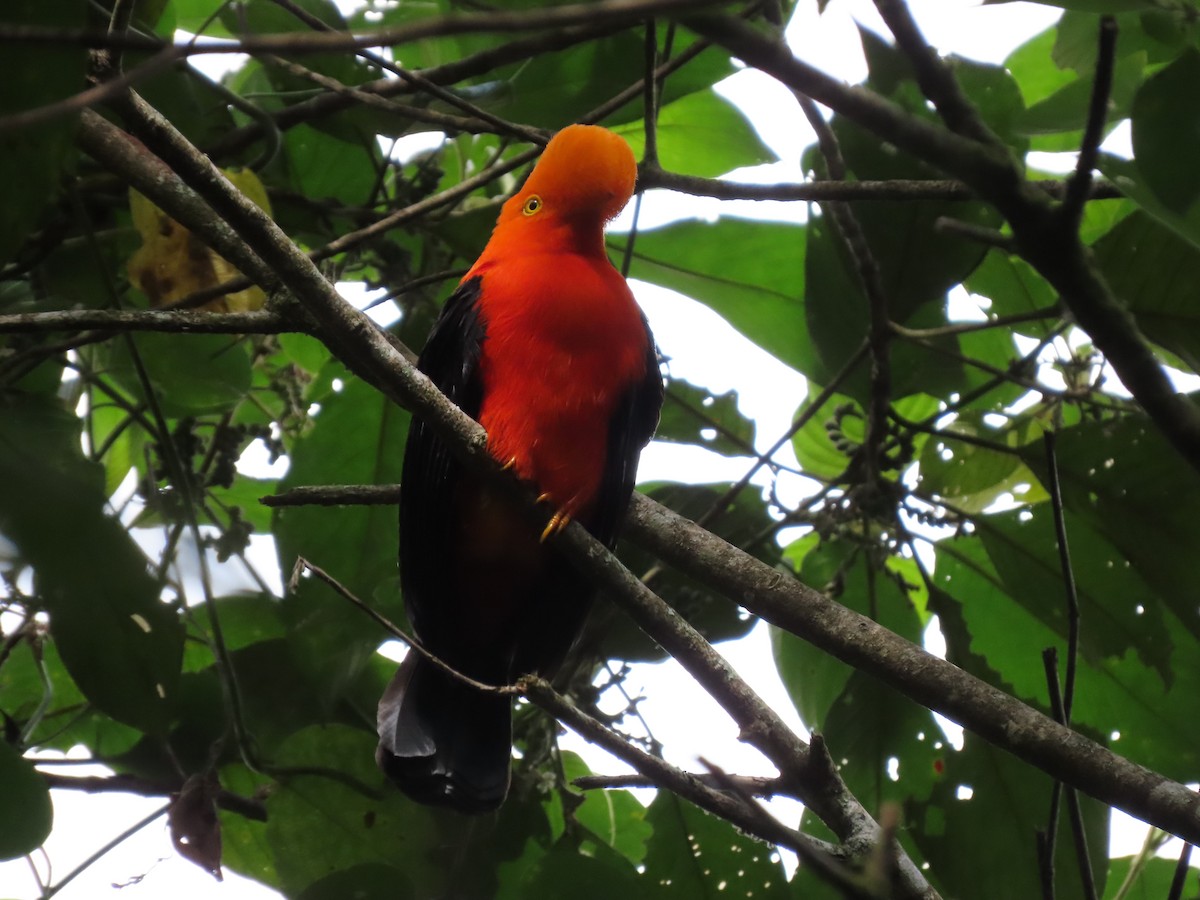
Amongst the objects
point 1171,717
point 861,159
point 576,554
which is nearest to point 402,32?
point 576,554

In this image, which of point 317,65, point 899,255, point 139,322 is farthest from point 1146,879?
point 317,65

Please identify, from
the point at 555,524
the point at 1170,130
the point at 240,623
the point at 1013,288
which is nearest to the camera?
the point at 1170,130

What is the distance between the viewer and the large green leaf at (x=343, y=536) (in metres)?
2.72

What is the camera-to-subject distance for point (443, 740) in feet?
8.53

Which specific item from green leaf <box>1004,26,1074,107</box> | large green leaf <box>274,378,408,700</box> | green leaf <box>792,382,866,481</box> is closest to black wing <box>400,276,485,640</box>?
large green leaf <box>274,378,408,700</box>

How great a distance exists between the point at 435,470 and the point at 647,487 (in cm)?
102

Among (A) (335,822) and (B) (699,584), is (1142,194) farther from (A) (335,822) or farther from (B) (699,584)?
(A) (335,822)

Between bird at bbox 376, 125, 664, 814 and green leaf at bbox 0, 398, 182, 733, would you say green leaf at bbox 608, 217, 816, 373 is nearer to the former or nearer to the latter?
bird at bbox 376, 125, 664, 814

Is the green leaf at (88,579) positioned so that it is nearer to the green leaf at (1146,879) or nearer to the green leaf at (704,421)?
the green leaf at (704,421)

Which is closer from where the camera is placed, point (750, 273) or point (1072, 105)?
point (1072, 105)

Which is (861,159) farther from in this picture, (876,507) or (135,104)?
(135,104)

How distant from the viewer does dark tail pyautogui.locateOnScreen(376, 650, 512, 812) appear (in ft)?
8.27

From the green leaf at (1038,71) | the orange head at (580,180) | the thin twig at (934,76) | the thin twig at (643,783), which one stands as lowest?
the thin twig at (643,783)

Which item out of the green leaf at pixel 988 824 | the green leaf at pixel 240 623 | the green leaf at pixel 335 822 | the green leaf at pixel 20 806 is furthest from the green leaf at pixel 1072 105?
the green leaf at pixel 20 806
